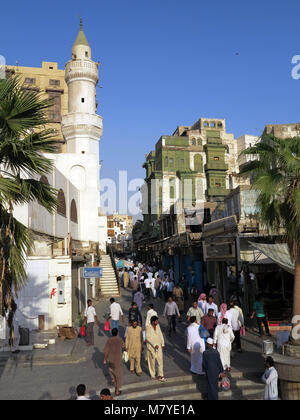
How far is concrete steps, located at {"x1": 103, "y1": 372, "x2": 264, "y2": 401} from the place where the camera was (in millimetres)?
8844

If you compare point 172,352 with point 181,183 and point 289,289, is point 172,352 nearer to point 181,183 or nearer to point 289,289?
point 289,289

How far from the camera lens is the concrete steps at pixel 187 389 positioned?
884cm

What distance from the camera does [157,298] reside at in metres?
24.7

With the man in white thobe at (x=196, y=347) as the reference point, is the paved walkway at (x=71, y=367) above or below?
below

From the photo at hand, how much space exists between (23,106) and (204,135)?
5087 centimetres

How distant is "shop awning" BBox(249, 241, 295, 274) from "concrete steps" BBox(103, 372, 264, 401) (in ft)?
13.5

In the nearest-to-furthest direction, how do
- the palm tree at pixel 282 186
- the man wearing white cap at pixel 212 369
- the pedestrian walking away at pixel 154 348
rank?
1. the man wearing white cap at pixel 212 369
2. the palm tree at pixel 282 186
3. the pedestrian walking away at pixel 154 348

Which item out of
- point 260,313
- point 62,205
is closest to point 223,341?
point 260,313

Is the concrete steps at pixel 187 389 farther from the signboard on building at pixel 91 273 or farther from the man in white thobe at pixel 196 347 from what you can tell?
the signboard on building at pixel 91 273

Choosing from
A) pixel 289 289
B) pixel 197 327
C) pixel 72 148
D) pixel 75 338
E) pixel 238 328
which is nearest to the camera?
pixel 197 327

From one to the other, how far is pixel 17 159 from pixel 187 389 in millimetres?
6401

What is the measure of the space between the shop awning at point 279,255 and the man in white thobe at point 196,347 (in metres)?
4.43

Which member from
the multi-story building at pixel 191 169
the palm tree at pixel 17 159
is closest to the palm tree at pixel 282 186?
the palm tree at pixel 17 159

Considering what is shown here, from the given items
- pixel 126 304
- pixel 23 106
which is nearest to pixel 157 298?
pixel 126 304
